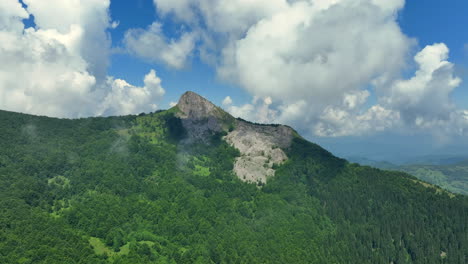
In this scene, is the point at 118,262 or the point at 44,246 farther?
the point at 118,262

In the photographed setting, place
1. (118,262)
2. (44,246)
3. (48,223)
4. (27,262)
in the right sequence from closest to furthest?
1. (27,262)
2. (44,246)
3. (118,262)
4. (48,223)

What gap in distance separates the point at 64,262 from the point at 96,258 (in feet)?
77.1

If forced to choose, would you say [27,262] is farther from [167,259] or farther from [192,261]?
[192,261]

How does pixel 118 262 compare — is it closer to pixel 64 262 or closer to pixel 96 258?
pixel 96 258

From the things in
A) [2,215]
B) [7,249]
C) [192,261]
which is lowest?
[192,261]

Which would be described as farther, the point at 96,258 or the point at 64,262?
the point at 96,258

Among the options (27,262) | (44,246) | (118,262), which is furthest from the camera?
(118,262)

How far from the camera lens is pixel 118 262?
174500mm

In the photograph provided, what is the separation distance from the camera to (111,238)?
200 meters

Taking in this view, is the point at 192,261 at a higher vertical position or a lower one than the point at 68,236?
lower

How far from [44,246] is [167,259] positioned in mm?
72274

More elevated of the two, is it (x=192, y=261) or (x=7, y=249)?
(x=7, y=249)

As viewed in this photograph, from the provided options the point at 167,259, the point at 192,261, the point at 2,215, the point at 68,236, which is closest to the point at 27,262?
the point at 68,236

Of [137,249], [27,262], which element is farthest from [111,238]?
[27,262]
